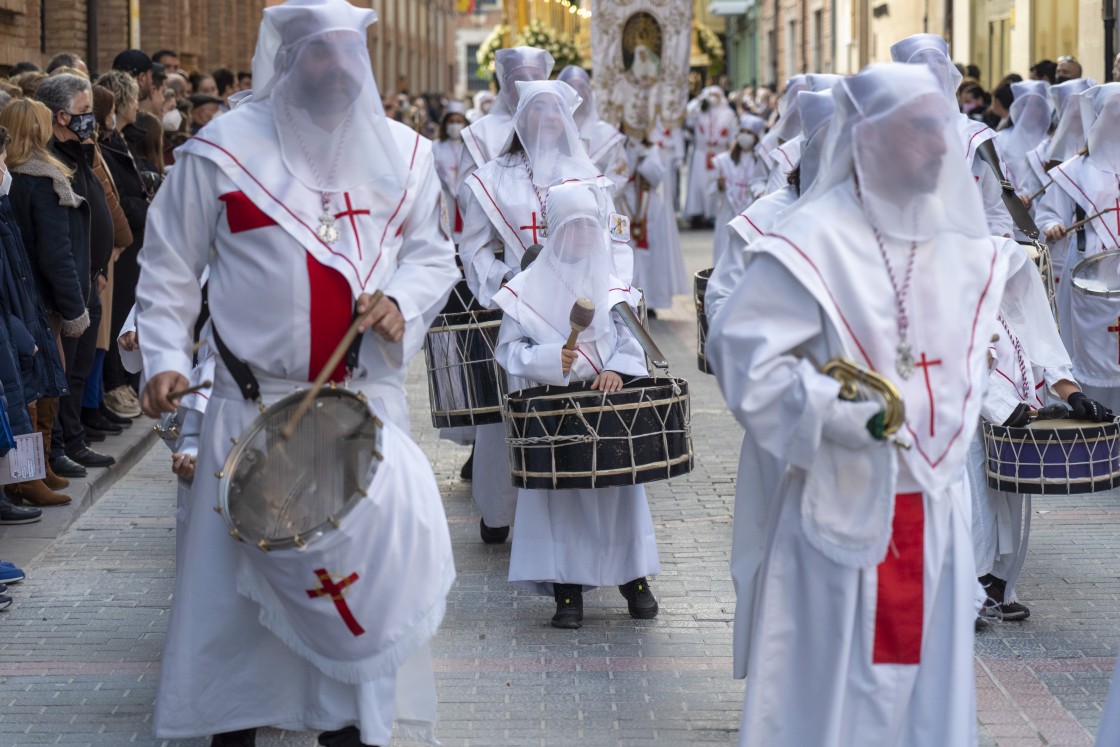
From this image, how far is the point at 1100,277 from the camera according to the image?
8648 millimetres

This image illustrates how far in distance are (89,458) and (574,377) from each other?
12.6 ft

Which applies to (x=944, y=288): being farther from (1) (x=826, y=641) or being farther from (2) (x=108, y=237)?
(2) (x=108, y=237)

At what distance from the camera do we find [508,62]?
10695 millimetres

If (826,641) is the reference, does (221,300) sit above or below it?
above

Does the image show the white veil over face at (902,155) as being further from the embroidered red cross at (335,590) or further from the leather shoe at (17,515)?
the leather shoe at (17,515)

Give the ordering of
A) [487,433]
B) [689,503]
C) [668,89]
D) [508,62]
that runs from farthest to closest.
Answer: [668,89]
[508,62]
[689,503]
[487,433]

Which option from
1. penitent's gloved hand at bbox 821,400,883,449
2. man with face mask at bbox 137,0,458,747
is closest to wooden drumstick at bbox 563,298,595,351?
man with face mask at bbox 137,0,458,747

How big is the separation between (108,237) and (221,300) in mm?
5087

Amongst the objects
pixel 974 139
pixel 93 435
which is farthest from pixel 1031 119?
pixel 93 435

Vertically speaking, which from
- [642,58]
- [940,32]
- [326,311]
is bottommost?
[326,311]

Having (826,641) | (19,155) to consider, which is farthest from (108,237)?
(826,641)

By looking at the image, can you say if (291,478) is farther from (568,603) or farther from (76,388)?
(76,388)

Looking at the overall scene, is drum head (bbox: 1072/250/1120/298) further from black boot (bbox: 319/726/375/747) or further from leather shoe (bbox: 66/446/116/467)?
leather shoe (bbox: 66/446/116/467)

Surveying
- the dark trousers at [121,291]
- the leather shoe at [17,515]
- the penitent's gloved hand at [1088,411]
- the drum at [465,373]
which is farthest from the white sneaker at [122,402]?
the penitent's gloved hand at [1088,411]
